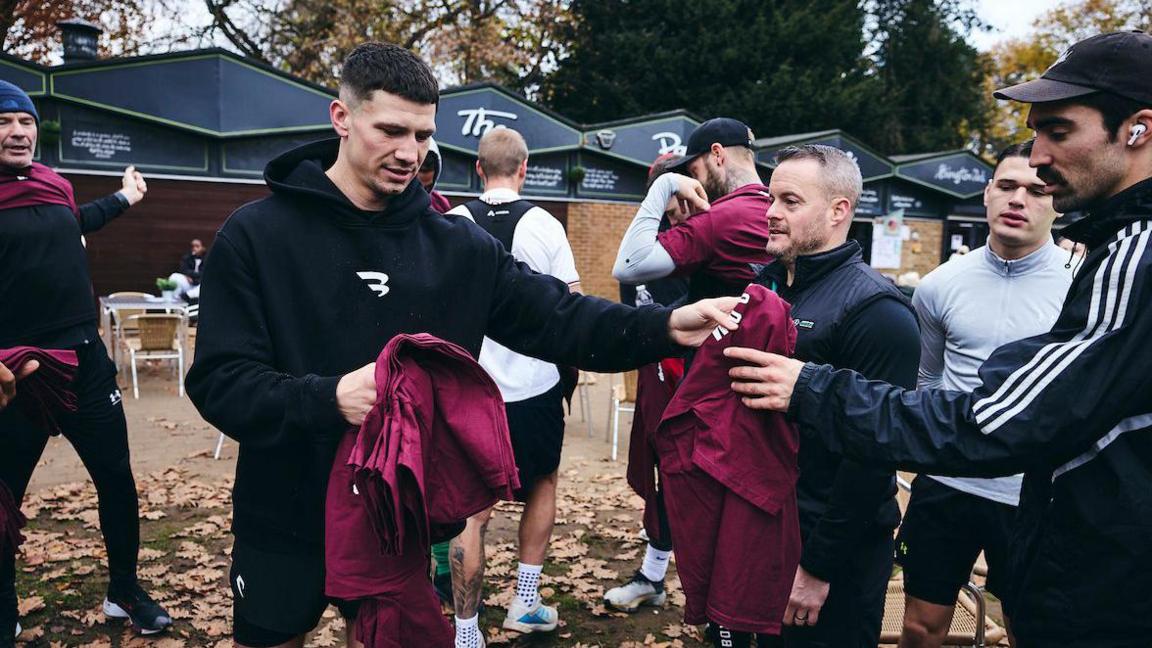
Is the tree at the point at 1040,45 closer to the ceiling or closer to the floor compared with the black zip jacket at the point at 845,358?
closer to the ceiling

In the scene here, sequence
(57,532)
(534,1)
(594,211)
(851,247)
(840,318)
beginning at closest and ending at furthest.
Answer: (840,318) < (851,247) < (57,532) < (594,211) < (534,1)

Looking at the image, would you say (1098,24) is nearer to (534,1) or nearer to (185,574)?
(534,1)

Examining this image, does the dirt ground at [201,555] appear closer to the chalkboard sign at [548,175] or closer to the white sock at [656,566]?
the white sock at [656,566]

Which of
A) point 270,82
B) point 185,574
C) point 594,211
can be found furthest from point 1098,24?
point 185,574

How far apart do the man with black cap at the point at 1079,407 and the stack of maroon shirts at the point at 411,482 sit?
34.9 inches

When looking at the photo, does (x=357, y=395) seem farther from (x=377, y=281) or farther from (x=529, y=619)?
(x=529, y=619)

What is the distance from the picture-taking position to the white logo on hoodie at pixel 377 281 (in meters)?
2.27

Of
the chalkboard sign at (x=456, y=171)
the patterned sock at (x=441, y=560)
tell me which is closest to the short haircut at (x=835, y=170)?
the patterned sock at (x=441, y=560)

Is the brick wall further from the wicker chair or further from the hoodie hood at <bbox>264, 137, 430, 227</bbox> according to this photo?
the hoodie hood at <bbox>264, 137, 430, 227</bbox>

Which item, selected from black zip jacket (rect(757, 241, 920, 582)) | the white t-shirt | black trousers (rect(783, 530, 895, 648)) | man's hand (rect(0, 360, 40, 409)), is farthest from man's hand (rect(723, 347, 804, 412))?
man's hand (rect(0, 360, 40, 409))

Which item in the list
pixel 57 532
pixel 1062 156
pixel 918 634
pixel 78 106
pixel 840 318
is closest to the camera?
pixel 1062 156

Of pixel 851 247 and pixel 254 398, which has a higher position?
pixel 851 247

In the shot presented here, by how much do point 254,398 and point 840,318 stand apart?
179 centimetres

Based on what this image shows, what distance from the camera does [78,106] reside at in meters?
12.7
